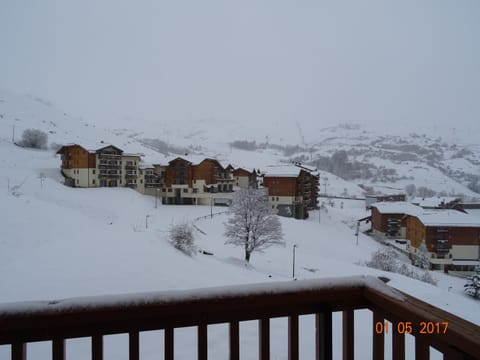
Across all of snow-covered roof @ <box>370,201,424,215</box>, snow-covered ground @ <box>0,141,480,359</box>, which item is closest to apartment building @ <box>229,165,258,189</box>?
snow-covered ground @ <box>0,141,480,359</box>

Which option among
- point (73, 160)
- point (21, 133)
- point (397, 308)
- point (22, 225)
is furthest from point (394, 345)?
point (21, 133)

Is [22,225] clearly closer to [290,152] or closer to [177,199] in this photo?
[177,199]

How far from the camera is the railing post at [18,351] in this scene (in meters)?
1.10

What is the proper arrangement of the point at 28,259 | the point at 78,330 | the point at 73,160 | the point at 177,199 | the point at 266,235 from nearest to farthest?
the point at 78,330, the point at 28,259, the point at 266,235, the point at 73,160, the point at 177,199

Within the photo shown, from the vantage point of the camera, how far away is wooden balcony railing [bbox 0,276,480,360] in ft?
3.61

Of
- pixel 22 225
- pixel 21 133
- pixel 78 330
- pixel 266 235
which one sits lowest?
pixel 266 235

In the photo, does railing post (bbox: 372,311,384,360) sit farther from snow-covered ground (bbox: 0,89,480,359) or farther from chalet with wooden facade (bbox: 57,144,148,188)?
chalet with wooden facade (bbox: 57,144,148,188)

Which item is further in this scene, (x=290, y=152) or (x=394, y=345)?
(x=290, y=152)

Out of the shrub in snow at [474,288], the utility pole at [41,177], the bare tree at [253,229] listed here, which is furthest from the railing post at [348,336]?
the utility pole at [41,177]

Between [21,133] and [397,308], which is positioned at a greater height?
[21,133]

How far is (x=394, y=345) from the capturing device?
131 centimetres

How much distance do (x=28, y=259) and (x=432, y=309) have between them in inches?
377
